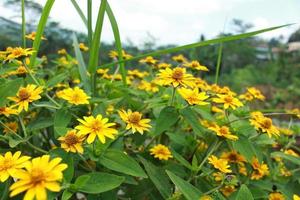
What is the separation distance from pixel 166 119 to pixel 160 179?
0.37 feet

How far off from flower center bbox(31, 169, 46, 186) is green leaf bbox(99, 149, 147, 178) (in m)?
0.17

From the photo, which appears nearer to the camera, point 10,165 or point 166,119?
point 10,165

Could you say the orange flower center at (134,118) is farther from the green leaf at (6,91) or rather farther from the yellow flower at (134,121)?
the green leaf at (6,91)

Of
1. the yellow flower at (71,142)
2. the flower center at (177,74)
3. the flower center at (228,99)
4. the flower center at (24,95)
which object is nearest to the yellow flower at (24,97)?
the flower center at (24,95)

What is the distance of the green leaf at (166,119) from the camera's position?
0.75 meters

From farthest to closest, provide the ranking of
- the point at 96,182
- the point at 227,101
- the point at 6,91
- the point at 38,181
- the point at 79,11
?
the point at 79,11
the point at 227,101
the point at 6,91
the point at 96,182
the point at 38,181

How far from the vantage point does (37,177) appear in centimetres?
45

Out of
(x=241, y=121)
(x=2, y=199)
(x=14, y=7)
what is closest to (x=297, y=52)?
(x=14, y=7)

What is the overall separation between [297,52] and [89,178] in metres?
6.71

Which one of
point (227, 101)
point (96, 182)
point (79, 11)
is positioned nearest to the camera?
point (96, 182)

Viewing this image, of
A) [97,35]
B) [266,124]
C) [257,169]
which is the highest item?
[97,35]

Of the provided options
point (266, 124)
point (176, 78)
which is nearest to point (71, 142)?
point (176, 78)

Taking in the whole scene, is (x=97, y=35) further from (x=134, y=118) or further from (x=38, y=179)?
(x=38, y=179)

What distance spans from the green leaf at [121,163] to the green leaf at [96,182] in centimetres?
4
